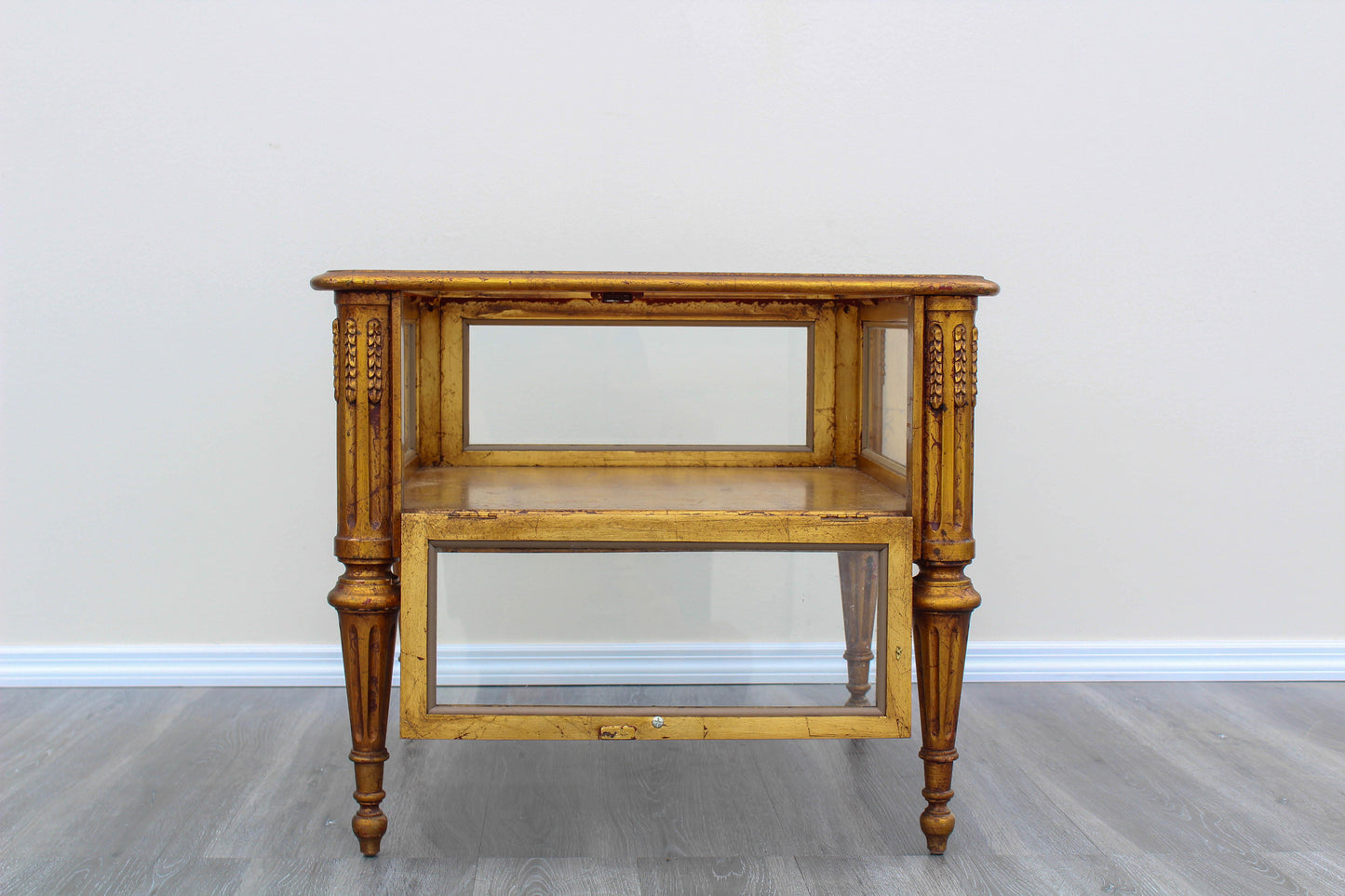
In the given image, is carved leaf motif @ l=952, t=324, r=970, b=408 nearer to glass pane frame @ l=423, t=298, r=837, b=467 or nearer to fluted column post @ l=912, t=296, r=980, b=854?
fluted column post @ l=912, t=296, r=980, b=854

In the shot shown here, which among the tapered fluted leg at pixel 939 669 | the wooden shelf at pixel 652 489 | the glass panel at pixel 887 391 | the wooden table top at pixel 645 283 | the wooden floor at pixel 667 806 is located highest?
the wooden table top at pixel 645 283

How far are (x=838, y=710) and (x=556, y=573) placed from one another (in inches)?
34.8

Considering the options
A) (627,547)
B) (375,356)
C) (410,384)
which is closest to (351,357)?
(375,356)

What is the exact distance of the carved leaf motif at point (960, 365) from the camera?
150 centimetres

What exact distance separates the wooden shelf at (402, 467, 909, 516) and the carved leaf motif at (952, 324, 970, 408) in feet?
0.53

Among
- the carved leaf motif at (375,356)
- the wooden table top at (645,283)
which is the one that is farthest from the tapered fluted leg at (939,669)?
the carved leaf motif at (375,356)

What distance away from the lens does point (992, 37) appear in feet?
7.52

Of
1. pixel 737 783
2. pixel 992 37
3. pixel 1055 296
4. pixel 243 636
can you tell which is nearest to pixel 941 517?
pixel 737 783

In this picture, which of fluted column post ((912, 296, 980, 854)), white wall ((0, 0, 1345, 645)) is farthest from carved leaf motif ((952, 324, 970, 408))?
white wall ((0, 0, 1345, 645))

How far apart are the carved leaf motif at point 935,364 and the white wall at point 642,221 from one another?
829mm

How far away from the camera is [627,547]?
1.49m

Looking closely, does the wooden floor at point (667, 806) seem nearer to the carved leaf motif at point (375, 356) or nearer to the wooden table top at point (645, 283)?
the carved leaf motif at point (375, 356)

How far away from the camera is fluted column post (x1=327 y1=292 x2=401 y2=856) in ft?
4.83

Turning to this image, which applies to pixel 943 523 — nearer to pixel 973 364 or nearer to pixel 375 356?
pixel 973 364
